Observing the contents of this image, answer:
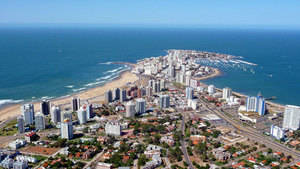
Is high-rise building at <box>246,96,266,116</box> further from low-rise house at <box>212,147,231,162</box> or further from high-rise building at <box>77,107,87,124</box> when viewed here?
high-rise building at <box>77,107,87,124</box>

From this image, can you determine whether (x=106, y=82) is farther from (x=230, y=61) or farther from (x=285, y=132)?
(x=230, y=61)

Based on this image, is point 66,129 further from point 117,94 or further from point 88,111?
point 117,94

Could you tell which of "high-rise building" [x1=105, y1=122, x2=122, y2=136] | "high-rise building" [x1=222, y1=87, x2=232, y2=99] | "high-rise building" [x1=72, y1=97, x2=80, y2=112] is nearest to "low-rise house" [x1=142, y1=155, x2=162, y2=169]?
"high-rise building" [x1=105, y1=122, x2=122, y2=136]

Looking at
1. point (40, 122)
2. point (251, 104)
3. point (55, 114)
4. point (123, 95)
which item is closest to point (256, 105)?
point (251, 104)

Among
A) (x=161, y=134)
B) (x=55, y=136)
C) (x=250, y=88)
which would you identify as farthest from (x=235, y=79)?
(x=55, y=136)

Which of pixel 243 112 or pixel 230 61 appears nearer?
pixel 243 112

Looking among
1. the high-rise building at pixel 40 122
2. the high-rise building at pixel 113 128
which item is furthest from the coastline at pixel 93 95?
the high-rise building at pixel 113 128
